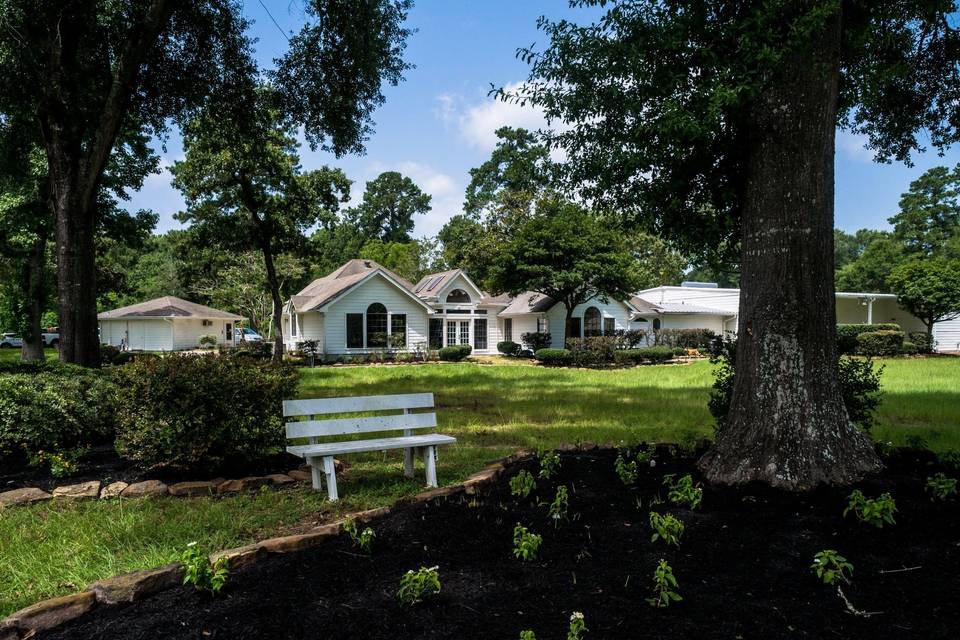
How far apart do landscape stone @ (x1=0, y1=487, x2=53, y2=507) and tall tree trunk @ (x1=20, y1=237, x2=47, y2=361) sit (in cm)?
1776

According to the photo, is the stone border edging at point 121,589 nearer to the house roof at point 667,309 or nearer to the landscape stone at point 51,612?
the landscape stone at point 51,612

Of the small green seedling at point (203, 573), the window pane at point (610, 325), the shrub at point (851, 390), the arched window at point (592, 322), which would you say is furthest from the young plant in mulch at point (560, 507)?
the window pane at point (610, 325)

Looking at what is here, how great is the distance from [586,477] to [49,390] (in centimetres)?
571

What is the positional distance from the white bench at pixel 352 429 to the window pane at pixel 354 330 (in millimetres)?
21876

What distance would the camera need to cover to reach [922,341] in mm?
29078

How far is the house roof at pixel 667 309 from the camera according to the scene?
33125 mm

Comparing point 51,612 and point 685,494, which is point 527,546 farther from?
point 51,612

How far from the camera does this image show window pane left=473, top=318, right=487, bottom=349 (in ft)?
106

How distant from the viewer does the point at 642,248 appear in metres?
45.6

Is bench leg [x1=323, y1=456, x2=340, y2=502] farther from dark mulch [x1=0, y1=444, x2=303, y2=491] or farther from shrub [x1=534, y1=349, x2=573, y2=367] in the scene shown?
shrub [x1=534, y1=349, x2=573, y2=367]

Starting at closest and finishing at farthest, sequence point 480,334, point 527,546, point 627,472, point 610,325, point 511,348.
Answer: point 527,546 < point 627,472 < point 511,348 < point 610,325 < point 480,334

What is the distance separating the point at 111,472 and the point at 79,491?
0.58 meters

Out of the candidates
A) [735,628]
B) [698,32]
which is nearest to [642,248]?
[698,32]

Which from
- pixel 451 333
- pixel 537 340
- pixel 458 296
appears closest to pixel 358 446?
pixel 537 340
